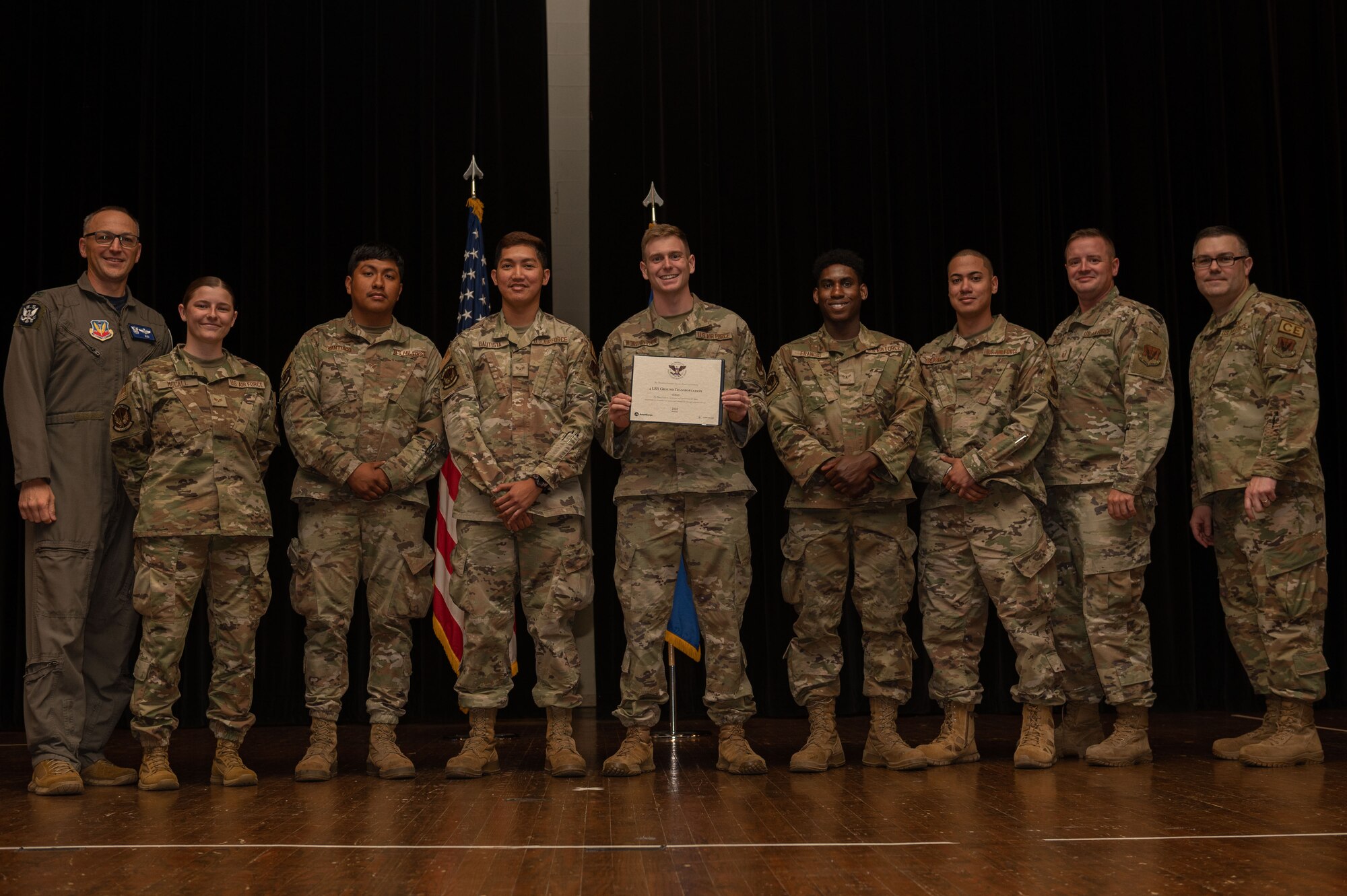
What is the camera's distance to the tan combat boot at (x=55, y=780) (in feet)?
11.4

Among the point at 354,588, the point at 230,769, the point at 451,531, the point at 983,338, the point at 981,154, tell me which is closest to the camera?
the point at 230,769

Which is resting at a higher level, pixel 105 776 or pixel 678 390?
pixel 678 390

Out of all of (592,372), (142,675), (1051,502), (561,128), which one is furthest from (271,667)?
(1051,502)

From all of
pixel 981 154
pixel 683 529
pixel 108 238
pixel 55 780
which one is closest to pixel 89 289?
pixel 108 238

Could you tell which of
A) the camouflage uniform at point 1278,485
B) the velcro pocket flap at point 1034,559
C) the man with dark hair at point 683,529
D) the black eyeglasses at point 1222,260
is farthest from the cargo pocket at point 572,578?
the black eyeglasses at point 1222,260

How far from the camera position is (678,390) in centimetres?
367

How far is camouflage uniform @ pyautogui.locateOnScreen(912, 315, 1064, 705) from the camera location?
380cm

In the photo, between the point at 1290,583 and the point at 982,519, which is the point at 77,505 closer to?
the point at 982,519

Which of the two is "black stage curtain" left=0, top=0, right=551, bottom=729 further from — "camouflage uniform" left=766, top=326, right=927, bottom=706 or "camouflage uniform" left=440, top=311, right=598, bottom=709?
"camouflage uniform" left=766, top=326, right=927, bottom=706

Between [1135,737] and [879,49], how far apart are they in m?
3.90

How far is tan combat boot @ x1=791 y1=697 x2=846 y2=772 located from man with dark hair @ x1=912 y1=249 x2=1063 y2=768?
0.98ft

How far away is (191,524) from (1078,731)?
301 cm

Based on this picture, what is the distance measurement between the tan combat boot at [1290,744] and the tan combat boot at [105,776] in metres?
3.58

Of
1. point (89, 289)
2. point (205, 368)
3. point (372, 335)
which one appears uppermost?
point (89, 289)
